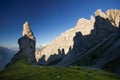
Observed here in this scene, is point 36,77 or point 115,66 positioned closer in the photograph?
point 36,77

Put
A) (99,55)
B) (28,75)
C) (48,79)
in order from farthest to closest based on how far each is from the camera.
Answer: (99,55)
(28,75)
(48,79)

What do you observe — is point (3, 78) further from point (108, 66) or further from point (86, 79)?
point (108, 66)

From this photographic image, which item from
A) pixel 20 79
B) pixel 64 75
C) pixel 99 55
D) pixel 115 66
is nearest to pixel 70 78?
pixel 64 75

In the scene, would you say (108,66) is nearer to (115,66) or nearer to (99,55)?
(115,66)

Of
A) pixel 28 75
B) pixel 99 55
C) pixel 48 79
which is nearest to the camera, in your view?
pixel 48 79

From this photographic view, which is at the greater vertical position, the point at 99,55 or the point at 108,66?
the point at 99,55

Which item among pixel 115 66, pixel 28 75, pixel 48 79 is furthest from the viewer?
pixel 115 66

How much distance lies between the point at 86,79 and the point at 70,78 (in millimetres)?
3373

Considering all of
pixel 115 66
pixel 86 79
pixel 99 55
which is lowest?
pixel 86 79

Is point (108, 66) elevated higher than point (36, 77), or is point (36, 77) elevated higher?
point (108, 66)

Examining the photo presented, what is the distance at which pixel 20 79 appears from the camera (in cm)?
4528

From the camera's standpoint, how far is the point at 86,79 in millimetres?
45031

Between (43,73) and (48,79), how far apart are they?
162 inches

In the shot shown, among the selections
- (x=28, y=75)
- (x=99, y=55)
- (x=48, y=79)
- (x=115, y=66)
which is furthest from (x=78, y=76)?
(x=99, y=55)
